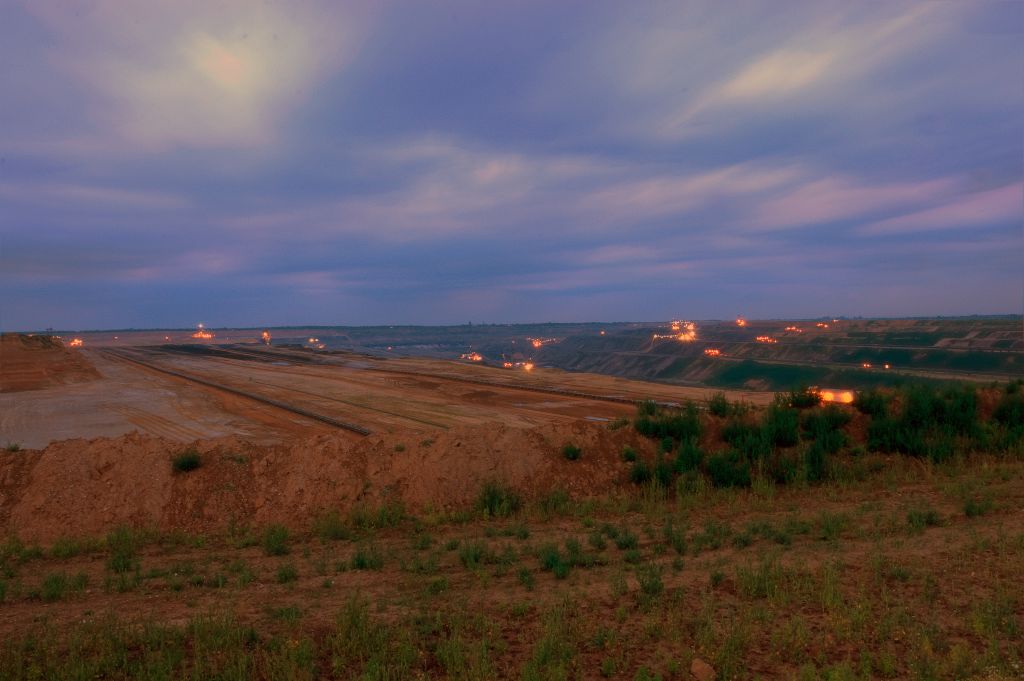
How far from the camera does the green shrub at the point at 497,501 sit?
1159cm

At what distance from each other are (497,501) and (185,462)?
6.48m

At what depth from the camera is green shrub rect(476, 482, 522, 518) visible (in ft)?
38.0

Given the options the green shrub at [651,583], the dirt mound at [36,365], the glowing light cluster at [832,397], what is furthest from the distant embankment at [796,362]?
the dirt mound at [36,365]

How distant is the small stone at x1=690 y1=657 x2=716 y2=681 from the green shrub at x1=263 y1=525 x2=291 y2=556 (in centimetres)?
664

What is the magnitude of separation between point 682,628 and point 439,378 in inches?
1267

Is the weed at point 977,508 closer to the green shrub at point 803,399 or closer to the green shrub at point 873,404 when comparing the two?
the green shrub at point 873,404

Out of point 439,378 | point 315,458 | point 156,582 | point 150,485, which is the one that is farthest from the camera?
point 439,378

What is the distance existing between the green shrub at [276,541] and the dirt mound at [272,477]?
2.11ft

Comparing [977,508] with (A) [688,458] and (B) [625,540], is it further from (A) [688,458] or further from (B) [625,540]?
(B) [625,540]

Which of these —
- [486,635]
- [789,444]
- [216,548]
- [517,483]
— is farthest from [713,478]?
[216,548]

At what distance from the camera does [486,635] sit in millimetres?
6180

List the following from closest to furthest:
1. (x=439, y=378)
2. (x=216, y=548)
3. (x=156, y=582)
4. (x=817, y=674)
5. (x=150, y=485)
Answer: (x=817, y=674), (x=156, y=582), (x=216, y=548), (x=150, y=485), (x=439, y=378)

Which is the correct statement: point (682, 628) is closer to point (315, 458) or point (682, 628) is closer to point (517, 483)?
point (517, 483)

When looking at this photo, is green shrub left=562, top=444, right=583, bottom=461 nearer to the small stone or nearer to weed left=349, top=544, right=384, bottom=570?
weed left=349, top=544, right=384, bottom=570
